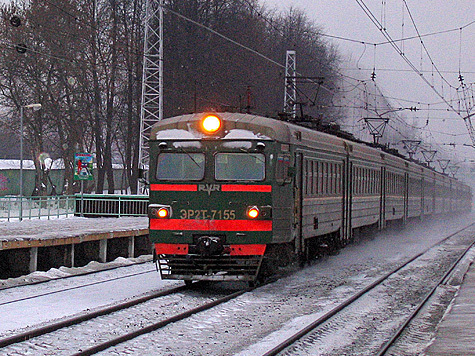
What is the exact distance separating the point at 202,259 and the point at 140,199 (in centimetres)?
1985

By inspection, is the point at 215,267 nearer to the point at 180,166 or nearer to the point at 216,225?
the point at 216,225

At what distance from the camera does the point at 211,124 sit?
1387cm

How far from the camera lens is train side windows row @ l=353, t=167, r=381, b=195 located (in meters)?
20.9

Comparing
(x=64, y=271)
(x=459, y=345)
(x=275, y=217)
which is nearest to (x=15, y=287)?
(x=64, y=271)

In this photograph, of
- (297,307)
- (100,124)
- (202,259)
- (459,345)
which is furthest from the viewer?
(100,124)

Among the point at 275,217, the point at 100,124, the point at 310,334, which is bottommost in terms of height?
the point at 310,334

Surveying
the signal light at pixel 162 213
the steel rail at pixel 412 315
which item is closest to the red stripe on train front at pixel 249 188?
the signal light at pixel 162 213

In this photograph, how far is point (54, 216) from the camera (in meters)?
31.7

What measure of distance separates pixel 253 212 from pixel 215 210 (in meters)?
0.62

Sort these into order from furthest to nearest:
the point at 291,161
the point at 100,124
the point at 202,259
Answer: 1. the point at 100,124
2. the point at 291,161
3. the point at 202,259

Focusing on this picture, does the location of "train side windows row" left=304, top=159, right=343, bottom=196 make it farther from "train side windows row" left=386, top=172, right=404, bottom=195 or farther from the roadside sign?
the roadside sign

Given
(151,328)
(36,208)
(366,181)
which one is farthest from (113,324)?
(36,208)

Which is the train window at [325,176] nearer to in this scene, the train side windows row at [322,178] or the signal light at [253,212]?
the train side windows row at [322,178]

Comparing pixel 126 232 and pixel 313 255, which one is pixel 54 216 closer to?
pixel 126 232
